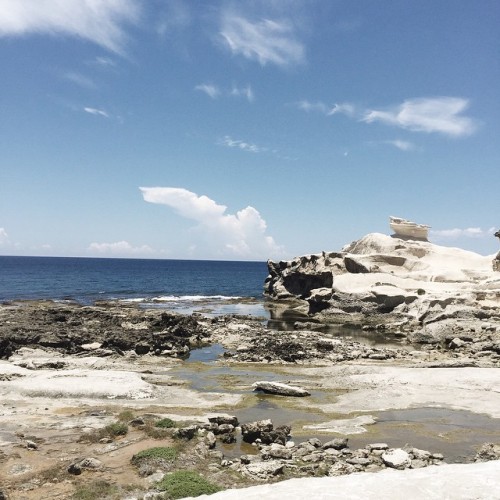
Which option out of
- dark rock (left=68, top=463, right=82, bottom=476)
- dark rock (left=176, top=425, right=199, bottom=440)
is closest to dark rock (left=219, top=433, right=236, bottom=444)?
dark rock (left=176, top=425, right=199, bottom=440)

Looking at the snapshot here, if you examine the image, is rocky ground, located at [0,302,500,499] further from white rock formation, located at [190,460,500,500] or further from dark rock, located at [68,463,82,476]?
white rock formation, located at [190,460,500,500]

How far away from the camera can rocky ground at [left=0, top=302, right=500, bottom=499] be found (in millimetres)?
16812

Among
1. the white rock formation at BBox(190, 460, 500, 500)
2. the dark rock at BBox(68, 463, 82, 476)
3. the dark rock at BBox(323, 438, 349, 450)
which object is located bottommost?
the dark rock at BBox(68, 463, 82, 476)

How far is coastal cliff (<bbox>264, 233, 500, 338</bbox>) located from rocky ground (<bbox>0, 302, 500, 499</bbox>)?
5748 mm

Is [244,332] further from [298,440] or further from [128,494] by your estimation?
[128,494]

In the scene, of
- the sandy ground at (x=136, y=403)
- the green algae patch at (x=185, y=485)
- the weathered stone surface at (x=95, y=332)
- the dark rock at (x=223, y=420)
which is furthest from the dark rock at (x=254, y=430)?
the weathered stone surface at (x=95, y=332)

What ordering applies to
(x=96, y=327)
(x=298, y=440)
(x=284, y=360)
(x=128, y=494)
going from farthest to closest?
1. (x=96, y=327)
2. (x=284, y=360)
3. (x=298, y=440)
4. (x=128, y=494)

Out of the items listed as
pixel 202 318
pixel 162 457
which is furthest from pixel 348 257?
pixel 162 457

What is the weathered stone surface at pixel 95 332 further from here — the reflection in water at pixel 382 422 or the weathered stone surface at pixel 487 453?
the weathered stone surface at pixel 487 453

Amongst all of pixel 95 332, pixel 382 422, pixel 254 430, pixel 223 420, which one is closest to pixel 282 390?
pixel 382 422

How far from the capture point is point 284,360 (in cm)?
3972

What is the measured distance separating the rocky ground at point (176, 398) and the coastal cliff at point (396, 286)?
18.9ft

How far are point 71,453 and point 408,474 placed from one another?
12.5 metres

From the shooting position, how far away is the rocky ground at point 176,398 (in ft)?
55.2
